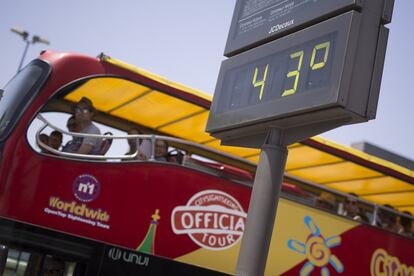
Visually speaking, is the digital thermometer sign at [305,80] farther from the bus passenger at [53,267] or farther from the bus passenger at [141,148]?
the bus passenger at [53,267]

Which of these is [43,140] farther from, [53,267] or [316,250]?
[316,250]

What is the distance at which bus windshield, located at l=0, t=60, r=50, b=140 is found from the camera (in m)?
5.98

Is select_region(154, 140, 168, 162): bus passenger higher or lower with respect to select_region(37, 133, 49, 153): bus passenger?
higher

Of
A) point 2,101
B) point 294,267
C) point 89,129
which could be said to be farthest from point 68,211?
point 294,267

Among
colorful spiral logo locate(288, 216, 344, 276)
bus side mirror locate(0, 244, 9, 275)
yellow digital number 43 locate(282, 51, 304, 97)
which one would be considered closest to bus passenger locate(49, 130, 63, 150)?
bus side mirror locate(0, 244, 9, 275)

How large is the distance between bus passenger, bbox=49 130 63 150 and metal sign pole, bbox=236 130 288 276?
139 inches

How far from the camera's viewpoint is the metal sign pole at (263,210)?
132 inches

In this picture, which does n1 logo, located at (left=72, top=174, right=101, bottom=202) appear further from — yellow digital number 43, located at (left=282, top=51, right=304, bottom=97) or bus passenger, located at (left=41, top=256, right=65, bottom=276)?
yellow digital number 43, located at (left=282, top=51, right=304, bottom=97)

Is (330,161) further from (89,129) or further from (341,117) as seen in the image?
(341,117)

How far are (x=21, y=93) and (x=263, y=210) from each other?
386 cm

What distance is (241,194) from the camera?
6840 mm

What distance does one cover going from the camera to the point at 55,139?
21.0 feet

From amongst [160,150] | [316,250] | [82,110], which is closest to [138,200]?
[160,150]

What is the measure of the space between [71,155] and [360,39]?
12.3ft
